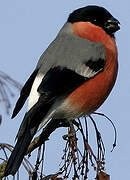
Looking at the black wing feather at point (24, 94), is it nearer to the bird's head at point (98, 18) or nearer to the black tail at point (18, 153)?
the black tail at point (18, 153)

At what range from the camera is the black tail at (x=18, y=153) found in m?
1.93

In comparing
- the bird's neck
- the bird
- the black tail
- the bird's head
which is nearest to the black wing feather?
the bird

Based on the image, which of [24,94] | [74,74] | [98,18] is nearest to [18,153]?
[24,94]

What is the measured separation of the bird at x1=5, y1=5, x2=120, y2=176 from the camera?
2453 millimetres

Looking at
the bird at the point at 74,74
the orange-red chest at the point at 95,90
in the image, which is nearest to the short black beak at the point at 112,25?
the bird at the point at 74,74

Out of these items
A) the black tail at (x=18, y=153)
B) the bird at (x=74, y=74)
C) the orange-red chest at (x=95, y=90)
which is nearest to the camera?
the black tail at (x=18, y=153)

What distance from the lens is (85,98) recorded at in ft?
8.93

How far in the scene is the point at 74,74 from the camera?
8.71 ft

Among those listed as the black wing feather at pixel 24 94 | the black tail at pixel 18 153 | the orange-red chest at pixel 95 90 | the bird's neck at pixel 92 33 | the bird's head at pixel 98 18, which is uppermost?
the bird's head at pixel 98 18

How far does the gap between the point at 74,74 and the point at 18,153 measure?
734mm

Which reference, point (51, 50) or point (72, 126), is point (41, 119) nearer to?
point (72, 126)

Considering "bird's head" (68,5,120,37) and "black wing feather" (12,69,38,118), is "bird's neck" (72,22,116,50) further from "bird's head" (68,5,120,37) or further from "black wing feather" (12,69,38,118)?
"black wing feather" (12,69,38,118)

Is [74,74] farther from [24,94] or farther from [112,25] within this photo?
[112,25]

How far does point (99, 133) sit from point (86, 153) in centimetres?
19
